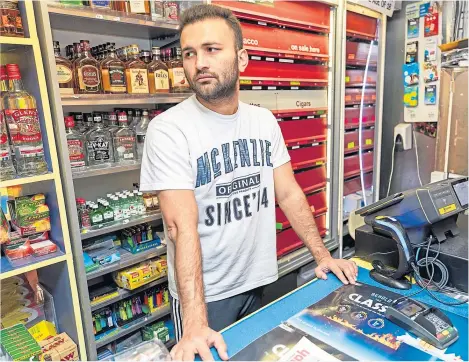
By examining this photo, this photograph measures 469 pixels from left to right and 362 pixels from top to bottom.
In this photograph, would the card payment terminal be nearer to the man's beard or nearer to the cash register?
the cash register

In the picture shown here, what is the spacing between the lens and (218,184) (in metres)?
1.25

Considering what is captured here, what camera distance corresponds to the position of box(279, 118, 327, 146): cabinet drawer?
2.53 meters

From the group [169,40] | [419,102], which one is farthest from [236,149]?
[419,102]

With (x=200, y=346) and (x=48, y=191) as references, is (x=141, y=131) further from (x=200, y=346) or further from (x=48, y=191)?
(x=200, y=346)

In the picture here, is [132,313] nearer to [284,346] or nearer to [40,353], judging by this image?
[40,353]

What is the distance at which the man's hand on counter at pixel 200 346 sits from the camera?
32.1 inches

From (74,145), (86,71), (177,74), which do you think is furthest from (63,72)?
(177,74)

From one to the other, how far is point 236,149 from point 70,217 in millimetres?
792

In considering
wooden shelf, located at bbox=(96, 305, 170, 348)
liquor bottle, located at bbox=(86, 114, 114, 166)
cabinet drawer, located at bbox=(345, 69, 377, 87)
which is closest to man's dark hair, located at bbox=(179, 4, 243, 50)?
liquor bottle, located at bbox=(86, 114, 114, 166)

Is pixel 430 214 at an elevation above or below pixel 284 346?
above

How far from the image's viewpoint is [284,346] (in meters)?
0.84

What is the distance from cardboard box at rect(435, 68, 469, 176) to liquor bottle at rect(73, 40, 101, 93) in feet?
7.36

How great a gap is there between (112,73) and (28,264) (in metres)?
0.90

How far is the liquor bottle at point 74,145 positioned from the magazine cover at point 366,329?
1216 millimetres
